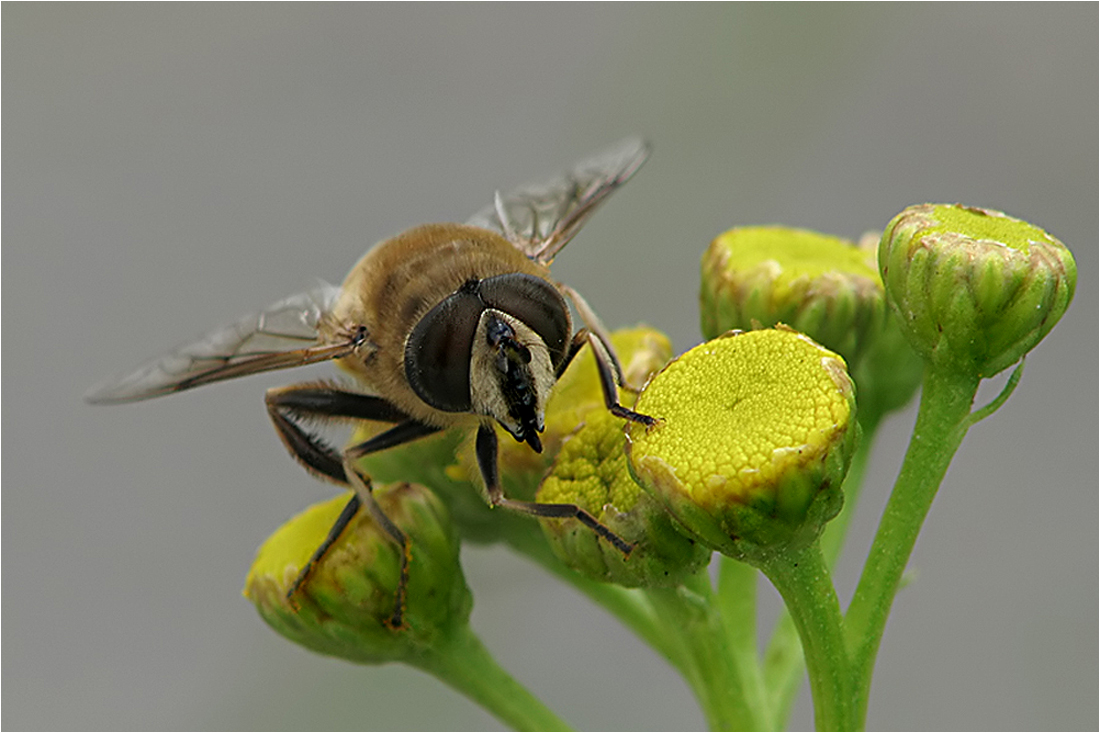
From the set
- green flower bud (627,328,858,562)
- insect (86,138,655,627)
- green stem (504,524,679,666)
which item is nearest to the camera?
green flower bud (627,328,858,562)

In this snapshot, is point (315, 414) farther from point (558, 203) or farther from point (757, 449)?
point (757, 449)

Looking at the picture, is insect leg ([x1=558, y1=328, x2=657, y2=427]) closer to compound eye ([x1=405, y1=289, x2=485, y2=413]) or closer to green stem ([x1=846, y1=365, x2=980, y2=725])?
compound eye ([x1=405, y1=289, x2=485, y2=413])

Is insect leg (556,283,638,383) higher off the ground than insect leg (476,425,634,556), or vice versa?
insect leg (556,283,638,383)

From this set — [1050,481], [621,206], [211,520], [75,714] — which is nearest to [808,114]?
[621,206]

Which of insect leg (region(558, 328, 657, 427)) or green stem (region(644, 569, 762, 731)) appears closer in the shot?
insect leg (region(558, 328, 657, 427))

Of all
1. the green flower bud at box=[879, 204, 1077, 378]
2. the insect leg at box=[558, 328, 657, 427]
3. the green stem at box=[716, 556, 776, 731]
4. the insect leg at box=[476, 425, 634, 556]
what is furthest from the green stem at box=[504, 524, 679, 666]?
the green flower bud at box=[879, 204, 1077, 378]

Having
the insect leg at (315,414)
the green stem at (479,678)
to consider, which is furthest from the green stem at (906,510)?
the insect leg at (315,414)

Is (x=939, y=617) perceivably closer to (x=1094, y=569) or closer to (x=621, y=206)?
(x=1094, y=569)
